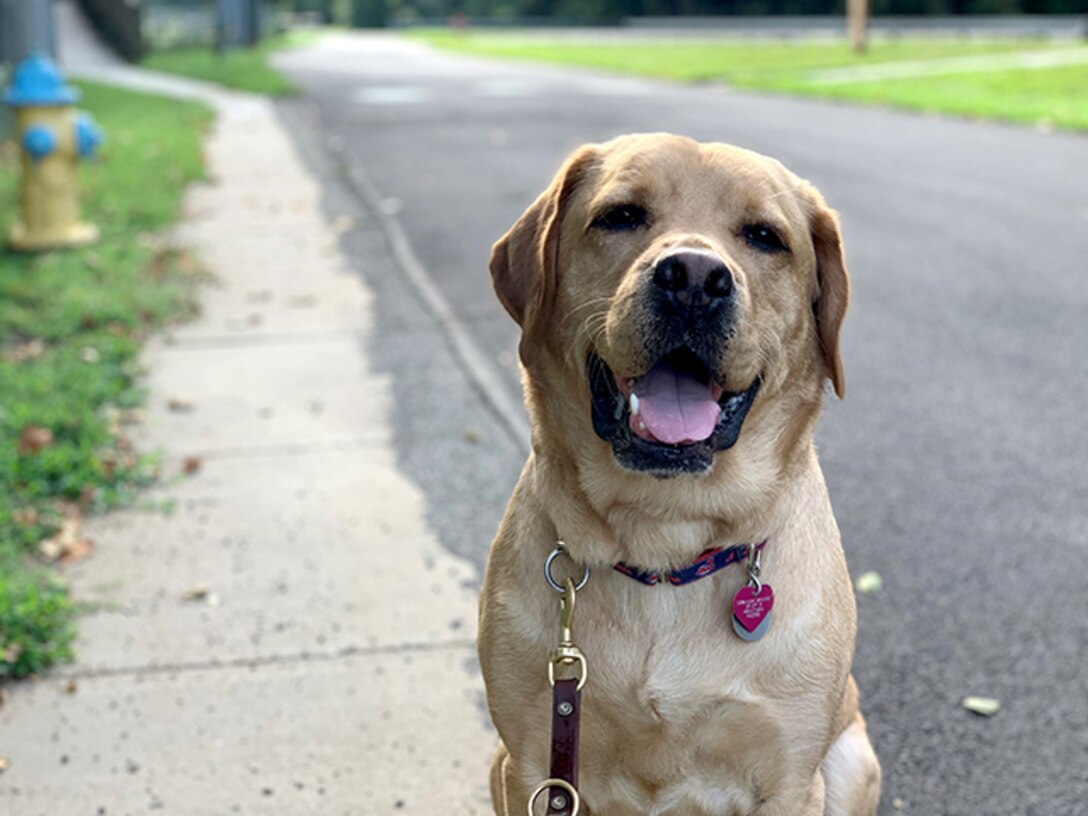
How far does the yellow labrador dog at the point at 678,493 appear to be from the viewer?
276 centimetres

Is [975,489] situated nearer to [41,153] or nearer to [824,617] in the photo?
[824,617]

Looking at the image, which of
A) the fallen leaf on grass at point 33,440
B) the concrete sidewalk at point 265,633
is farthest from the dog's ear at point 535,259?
the fallen leaf on grass at point 33,440

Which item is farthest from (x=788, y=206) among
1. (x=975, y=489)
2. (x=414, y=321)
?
(x=414, y=321)

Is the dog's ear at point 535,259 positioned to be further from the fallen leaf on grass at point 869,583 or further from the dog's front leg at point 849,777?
the fallen leaf on grass at point 869,583

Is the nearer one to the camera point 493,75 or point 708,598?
point 708,598

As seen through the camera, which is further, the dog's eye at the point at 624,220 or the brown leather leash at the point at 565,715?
the dog's eye at the point at 624,220

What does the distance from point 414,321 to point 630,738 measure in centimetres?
531

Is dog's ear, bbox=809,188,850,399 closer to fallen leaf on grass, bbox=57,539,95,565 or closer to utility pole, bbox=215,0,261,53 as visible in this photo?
fallen leaf on grass, bbox=57,539,95,565

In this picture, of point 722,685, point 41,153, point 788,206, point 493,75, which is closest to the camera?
point 722,685

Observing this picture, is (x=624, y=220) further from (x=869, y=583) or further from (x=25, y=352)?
(x=25, y=352)

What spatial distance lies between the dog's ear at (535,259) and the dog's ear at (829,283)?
1.82 feet

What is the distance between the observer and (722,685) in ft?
9.01

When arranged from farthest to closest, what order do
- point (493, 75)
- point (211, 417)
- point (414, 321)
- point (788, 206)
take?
point (493, 75) → point (414, 321) → point (211, 417) → point (788, 206)

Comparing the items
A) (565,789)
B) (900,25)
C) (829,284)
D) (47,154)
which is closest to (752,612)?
(565,789)
